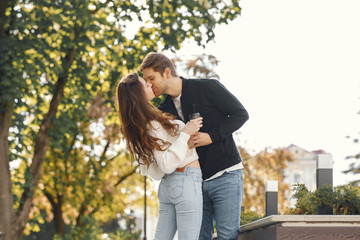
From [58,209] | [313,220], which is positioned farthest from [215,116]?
[58,209]

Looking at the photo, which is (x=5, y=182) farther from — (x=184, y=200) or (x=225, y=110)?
(x=184, y=200)

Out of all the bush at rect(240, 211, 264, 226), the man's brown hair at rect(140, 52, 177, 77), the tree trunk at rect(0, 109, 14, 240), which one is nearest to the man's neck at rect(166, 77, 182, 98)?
the man's brown hair at rect(140, 52, 177, 77)

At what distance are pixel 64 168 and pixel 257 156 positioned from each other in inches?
331

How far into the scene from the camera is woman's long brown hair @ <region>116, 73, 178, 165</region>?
412 cm

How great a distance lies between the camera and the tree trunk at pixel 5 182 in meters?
13.5

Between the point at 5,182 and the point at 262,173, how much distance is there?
15.0 m

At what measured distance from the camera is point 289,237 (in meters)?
4.39

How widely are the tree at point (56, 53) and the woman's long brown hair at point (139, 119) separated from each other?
8637mm

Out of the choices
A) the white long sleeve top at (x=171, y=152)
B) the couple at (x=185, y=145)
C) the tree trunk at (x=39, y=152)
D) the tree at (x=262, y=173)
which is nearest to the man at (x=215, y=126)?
the couple at (x=185, y=145)

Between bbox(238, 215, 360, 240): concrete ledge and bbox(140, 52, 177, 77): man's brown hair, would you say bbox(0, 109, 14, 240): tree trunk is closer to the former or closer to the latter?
bbox(140, 52, 177, 77): man's brown hair

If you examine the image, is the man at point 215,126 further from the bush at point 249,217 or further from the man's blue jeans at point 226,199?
the bush at point 249,217

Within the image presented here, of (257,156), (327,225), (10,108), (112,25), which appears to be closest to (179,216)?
(327,225)

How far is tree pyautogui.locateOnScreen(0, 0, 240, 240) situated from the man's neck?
8.19 meters

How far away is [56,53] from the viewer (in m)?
15.1
